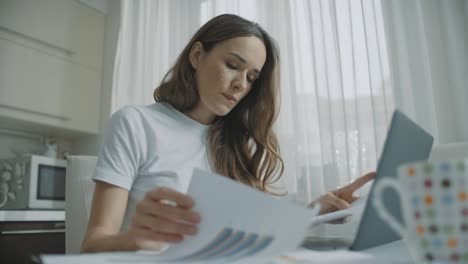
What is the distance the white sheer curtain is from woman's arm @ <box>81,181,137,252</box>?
1.05 metres

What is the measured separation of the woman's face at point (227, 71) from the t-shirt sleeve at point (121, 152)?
241 millimetres

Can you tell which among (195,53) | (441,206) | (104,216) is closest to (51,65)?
(195,53)

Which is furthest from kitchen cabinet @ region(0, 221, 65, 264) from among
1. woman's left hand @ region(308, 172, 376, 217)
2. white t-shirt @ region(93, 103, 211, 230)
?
woman's left hand @ region(308, 172, 376, 217)

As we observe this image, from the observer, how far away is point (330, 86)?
1.74 meters

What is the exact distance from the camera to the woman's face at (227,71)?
114 centimetres

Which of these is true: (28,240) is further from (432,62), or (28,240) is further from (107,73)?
(432,62)

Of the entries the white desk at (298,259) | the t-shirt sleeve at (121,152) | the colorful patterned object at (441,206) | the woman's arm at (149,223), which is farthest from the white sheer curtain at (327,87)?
the colorful patterned object at (441,206)

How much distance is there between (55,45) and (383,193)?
2.42 m

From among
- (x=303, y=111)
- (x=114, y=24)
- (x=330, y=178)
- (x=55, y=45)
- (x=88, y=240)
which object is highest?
(x=114, y=24)

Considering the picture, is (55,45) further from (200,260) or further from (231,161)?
(200,260)

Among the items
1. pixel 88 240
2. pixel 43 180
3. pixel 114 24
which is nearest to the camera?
pixel 88 240

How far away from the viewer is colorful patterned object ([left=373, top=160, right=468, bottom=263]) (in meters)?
0.30

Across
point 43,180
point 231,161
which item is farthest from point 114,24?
point 231,161

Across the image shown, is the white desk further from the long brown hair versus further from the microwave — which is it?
the microwave
